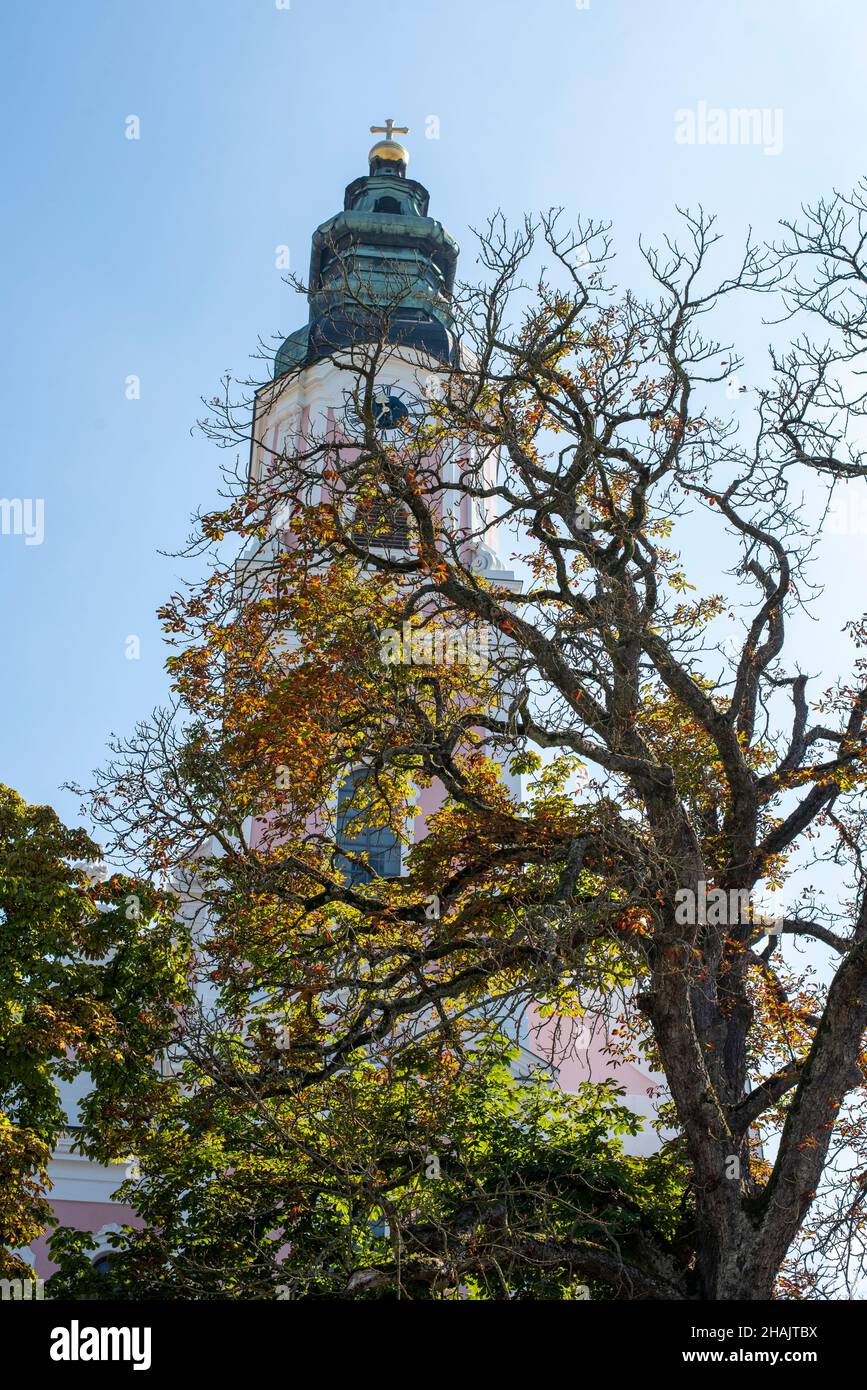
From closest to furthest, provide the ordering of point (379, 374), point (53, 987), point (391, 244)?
point (53, 987) → point (379, 374) → point (391, 244)

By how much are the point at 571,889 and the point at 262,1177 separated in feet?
17.1

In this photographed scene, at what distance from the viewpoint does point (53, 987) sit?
47.2 ft

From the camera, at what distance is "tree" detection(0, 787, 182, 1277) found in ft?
43.4

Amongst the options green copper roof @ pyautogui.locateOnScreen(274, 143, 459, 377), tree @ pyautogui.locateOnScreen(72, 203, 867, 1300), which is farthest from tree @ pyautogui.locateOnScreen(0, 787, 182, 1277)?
green copper roof @ pyautogui.locateOnScreen(274, 143, 459, 377)

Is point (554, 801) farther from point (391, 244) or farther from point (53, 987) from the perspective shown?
point (391, 244)

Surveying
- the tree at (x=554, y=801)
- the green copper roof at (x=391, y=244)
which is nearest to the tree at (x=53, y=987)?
the tree at (x=554, y=801)

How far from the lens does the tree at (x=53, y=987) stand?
521 inches

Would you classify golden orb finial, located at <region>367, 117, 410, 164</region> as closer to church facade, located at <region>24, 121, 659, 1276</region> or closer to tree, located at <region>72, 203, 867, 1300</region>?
church facade, located at <region>24, 121, 659, 1276</region>

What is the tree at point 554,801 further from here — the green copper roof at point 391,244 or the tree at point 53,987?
the green copper roof at point 391,244

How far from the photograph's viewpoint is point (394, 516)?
13734 mm

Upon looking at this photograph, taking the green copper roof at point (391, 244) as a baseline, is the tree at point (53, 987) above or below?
below

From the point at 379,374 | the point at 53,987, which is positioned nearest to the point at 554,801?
the point at 53,987
